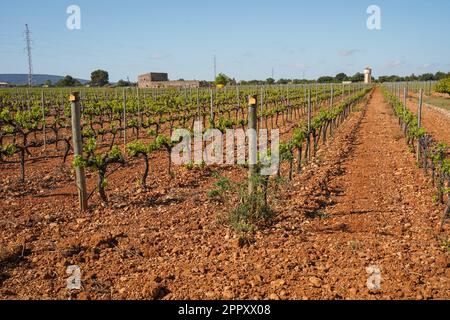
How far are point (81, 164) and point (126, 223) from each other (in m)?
1.25

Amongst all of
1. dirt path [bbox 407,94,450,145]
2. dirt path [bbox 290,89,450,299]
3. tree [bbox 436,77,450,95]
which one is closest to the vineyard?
dirt path [bbox 290,89,450,299]

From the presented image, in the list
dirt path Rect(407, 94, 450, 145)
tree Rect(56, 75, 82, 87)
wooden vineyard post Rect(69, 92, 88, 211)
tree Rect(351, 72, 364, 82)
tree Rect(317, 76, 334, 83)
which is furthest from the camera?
tree Rect(351, 72, 364, 82)

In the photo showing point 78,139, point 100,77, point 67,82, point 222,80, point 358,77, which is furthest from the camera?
point 358,77

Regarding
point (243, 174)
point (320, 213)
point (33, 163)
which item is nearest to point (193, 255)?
point (320, 213)

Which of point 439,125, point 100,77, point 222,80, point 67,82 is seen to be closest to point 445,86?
point 439,125

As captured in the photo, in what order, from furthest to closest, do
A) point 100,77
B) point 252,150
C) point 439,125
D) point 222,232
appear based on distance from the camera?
point 100,77 → point 439,125 → point 252,150 → point 222,232

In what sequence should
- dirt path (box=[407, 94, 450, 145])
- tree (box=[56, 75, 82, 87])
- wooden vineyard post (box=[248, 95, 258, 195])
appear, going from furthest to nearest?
1. tree (box=[56, 75, 82, 87])
2. dirt path (box=[407, 94, 450, 145])
3. wooden vineyard post (box=[248, 95, 258, 195])

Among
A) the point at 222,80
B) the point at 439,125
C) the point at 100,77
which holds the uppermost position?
the point at 100,77

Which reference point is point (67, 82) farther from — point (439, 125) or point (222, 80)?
point (439, 125)

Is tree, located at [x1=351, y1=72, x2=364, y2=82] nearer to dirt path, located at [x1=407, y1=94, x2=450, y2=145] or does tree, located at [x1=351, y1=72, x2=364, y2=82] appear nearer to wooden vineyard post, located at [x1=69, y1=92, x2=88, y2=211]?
dirt path, located at [x1=407, y1=94, x2=450, y2=145]

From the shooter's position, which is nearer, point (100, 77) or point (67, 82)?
point (67, 82)

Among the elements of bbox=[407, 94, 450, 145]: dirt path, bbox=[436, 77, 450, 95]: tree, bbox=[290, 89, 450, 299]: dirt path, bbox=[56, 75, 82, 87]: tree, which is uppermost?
bbox=[56, 75, 82, 87]: tree

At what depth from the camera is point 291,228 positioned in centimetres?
574

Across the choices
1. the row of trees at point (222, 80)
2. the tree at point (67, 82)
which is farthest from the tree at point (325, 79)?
the tree at point (67, 82)
